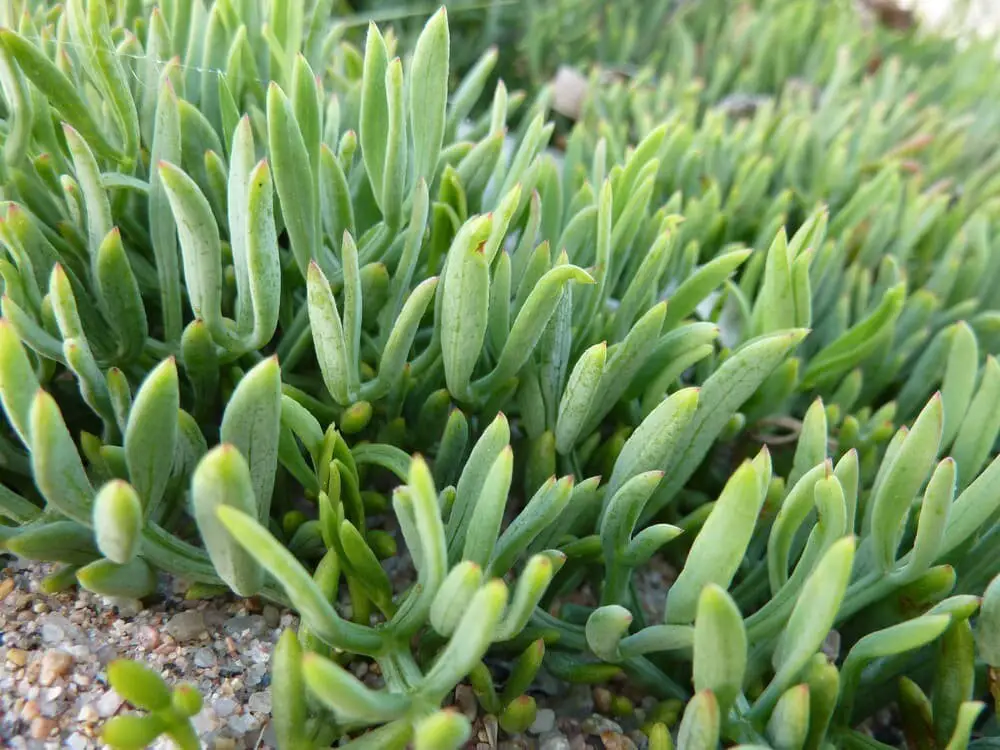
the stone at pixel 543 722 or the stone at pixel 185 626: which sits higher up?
the stone at pixel 185 626

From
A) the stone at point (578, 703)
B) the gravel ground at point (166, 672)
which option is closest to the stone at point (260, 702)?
the gravel ground at point (166, 672)

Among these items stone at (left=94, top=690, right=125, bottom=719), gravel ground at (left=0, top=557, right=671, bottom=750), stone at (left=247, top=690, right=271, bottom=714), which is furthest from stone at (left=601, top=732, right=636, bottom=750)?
stone at (left=94, top=690, right=125, bottom=719)

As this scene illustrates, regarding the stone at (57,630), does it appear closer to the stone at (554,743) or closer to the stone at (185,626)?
the stone at (185,626)

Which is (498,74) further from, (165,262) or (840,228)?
(165,262)

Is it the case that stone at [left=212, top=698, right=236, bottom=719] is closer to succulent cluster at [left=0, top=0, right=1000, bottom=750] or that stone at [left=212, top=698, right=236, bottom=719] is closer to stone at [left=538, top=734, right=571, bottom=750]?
succulent cluster at [left=0, top=0, right=1000, bottom=750]

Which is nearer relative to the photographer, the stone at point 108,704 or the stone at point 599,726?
the stone at point 108,704

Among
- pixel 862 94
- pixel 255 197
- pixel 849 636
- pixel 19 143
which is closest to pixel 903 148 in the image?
pixel 862 94

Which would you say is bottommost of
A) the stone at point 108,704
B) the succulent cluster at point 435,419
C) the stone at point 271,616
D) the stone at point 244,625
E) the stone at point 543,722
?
the stone at point 543,722
